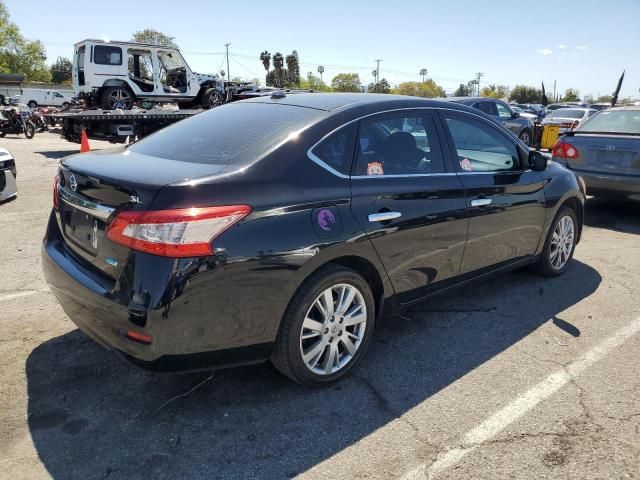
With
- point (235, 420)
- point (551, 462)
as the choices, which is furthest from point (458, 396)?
point (235, 420)

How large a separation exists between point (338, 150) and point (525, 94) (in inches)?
3702

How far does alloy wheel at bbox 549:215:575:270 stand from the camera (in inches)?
188

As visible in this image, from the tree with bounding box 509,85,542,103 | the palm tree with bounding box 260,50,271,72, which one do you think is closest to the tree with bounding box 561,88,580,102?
the tree with bounding box 509,85,542,103

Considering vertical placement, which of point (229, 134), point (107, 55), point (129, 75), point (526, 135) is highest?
point (107, 55)

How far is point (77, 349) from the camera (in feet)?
10.9

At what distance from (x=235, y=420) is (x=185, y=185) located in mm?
1244

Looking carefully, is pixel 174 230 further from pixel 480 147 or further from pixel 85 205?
pixel 480 147

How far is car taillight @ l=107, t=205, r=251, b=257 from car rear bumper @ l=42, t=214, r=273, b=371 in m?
0.14

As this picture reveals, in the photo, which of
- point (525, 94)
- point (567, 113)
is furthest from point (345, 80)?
point (567, 113)

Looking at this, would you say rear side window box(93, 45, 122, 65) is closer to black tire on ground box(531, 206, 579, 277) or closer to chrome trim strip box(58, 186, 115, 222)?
chrome trim strip box(58, 186, 115, 222)

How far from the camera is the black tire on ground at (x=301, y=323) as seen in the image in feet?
8.96

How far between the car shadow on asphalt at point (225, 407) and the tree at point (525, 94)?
3612 inches

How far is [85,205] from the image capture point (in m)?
2.73

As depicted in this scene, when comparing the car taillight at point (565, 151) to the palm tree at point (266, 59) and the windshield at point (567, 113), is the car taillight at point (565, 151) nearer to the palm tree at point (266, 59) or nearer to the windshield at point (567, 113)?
the windshield at point (567, 113)
